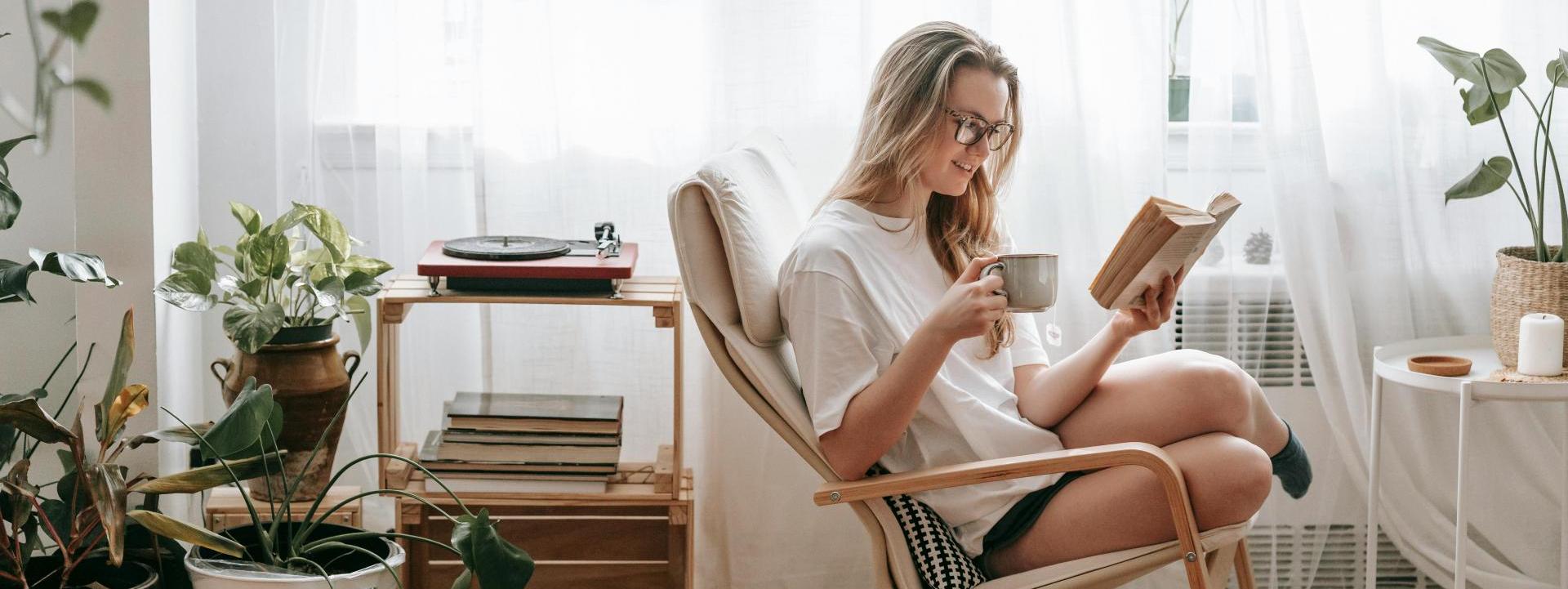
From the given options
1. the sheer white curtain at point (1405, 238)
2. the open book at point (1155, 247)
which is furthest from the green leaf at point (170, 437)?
the sheer white curtain at point (1405, 238)

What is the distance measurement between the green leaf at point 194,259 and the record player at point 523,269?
0.28 meters

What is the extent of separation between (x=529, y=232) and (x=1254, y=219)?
50.8 inches

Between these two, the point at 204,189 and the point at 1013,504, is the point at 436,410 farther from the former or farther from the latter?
the point at 1013,504

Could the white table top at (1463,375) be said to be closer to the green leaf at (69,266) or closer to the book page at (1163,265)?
the book page at (1163,265)

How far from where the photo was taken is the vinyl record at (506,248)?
1.93 metres

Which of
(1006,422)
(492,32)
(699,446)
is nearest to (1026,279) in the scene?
(1006,422)

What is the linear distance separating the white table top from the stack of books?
4.01ft

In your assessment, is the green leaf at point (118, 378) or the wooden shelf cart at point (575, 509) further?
the wooden shelf cart at point (575, 509)

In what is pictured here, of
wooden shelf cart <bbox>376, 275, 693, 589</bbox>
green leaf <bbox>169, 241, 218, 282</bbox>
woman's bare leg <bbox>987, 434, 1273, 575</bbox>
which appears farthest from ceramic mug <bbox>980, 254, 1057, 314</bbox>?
green leaf <bbox>169, 241, 218, 282</bbox>

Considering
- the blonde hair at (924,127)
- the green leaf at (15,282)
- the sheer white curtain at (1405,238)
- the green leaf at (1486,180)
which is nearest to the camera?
the green leaf at (15,282)

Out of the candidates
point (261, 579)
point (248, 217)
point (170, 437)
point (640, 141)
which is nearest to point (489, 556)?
point (261, 579)

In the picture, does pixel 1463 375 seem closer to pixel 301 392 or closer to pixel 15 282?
pixel 301 392

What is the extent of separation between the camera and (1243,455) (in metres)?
1.59

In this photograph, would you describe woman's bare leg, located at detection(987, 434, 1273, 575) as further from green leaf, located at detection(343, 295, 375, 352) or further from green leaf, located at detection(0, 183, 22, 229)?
green leaf, located at detection(0, 183, 22, 229)
